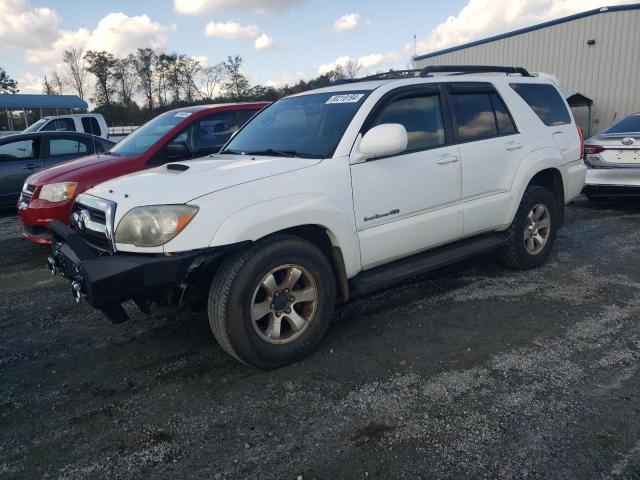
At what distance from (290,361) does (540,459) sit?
158 centimetres

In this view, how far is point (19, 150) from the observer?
8820 millimetres

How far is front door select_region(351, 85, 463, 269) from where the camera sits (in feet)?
11.6

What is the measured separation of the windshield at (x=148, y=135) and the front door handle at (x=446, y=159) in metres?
3.67

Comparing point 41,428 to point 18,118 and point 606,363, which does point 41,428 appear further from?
point 18,118

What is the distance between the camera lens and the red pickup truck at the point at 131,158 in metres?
5.58

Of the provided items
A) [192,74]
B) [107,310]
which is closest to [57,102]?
[192,74]

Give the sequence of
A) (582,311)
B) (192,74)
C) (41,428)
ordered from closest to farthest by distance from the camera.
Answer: (41,428) → (582,311) → (192,74)

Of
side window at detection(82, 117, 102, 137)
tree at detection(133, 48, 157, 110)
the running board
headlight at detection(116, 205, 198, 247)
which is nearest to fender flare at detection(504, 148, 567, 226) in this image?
the running board

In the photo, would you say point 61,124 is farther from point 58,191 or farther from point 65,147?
point 58,191

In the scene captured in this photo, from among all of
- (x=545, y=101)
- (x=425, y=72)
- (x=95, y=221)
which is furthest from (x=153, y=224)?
(x=545, y=101)

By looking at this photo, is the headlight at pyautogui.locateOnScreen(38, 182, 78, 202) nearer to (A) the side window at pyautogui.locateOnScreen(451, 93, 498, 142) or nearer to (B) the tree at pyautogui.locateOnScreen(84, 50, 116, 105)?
(A) the side window at pyautogui.locateOnScreen(451, 93, 498, 142)

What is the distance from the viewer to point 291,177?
322 cm

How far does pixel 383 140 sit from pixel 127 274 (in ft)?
6.05

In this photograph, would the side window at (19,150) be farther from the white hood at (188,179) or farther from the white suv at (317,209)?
the white hood at (188,179)
